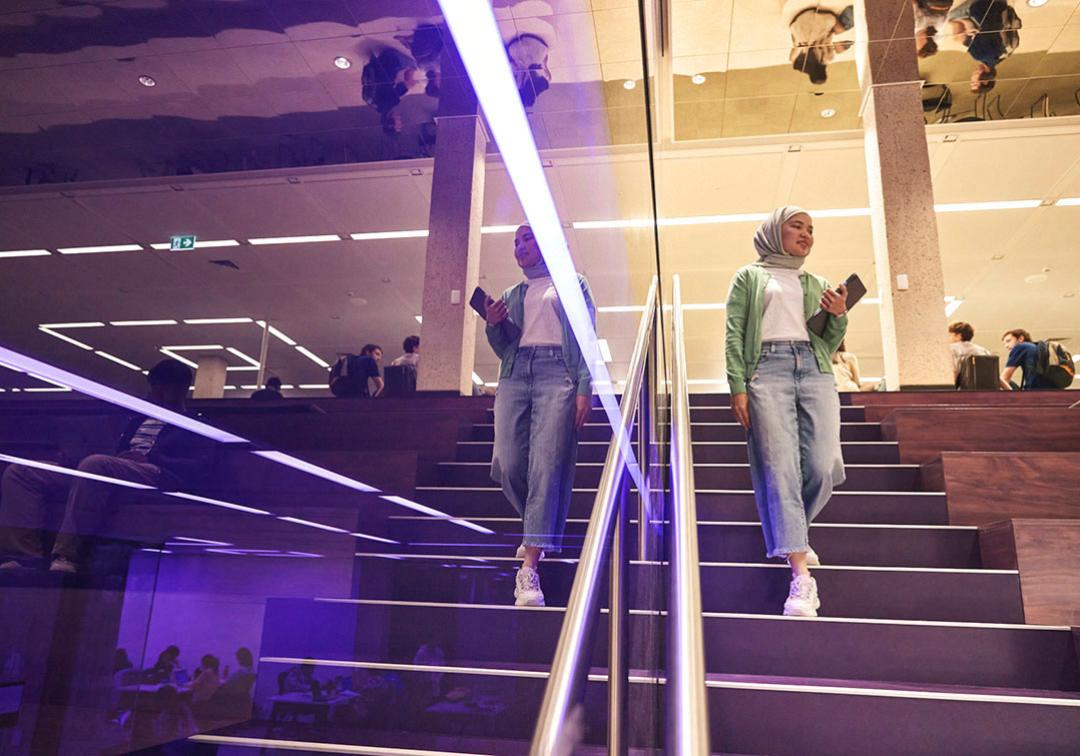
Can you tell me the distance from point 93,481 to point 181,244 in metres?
0.24

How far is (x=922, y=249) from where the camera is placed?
16.2ft

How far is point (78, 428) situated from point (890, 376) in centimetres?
504

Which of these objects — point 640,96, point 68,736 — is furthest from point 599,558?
point 640,96

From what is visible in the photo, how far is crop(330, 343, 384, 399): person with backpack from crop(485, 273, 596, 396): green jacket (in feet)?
0.63

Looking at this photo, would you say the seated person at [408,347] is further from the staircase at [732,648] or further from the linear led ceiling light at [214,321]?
the linear led ceiling light at [214,321]

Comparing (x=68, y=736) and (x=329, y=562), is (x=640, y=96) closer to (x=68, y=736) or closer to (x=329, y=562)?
(x=329, y=562)

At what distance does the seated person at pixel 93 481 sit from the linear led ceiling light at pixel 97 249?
10 cm

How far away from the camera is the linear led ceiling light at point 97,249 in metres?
0.53

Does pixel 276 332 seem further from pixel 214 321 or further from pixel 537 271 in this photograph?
pixel 537 271

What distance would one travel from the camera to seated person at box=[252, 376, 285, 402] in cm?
80

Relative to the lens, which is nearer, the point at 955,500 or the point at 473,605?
the point at 473,605

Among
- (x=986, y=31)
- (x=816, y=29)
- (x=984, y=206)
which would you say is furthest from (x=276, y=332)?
(x=984, y=206)

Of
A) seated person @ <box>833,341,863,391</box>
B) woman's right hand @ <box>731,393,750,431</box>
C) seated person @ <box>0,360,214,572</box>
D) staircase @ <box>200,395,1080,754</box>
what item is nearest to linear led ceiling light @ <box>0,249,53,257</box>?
seated person @ <box>0,360,214,572</box>

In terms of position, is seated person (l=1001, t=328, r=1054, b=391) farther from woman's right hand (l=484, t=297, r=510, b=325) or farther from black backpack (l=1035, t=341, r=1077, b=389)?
woman's right hand (l=484, t=297, r=510, b=325)
